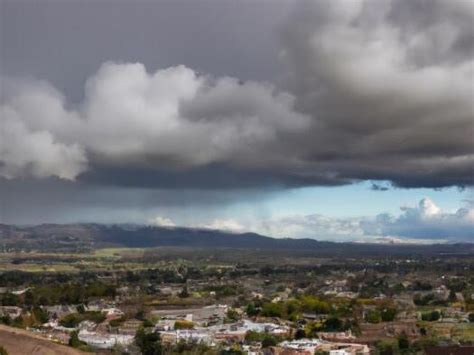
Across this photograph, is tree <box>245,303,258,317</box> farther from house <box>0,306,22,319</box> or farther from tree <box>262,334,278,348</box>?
house <box>0,306,22,319</box>

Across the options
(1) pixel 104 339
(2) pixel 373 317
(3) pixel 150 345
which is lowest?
(1) pixel 104 339

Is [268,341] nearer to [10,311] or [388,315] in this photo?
[388,315]

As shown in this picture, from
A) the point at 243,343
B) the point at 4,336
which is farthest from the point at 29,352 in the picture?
the point at 243,343

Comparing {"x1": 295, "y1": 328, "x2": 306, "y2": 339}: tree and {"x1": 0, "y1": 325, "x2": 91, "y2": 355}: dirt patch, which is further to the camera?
{"x1": 295, "y1": 328, "x2": 306, "y2": 339}: tree

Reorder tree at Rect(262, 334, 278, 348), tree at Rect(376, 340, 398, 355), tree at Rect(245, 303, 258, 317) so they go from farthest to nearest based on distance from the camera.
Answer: tree at Rect(245, 303, 258, 317) → tree at Rect(262, 334, 278, 348) → tree at Rect(376, 340, 398, 355)

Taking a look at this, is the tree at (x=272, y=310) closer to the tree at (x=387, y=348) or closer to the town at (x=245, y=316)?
the town at (x=245, y=316)

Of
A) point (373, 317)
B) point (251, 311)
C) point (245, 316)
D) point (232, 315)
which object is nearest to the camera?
point (373, 317)

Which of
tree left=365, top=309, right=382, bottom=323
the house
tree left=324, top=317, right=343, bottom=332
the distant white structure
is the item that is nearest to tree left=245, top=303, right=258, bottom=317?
tree left=365, top=309, right=382, bottom=323

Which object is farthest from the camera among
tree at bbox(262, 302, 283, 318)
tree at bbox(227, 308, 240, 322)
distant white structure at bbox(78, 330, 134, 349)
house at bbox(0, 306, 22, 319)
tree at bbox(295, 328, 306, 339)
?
tree at bbox(262, 302, 283, 318)

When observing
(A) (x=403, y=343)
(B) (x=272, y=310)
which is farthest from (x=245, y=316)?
(A) (x=403, y=343)

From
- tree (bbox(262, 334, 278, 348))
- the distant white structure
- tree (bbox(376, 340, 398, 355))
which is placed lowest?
the distant white structure

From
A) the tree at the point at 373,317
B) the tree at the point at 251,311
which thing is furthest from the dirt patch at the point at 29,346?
the tree at the point at 373,317

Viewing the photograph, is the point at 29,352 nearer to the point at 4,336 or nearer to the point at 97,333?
the point at 4,336

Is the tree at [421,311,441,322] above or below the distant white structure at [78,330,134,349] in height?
above
